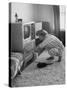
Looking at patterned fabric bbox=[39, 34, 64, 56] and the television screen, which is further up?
the television screen

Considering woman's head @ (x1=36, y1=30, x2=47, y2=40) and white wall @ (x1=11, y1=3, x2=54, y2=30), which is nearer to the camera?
white wall @ (x1=11, y1=3, x2=54, y2=30)

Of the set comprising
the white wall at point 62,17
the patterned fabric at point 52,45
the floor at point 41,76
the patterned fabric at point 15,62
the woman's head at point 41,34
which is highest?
the white wall at point 62,17

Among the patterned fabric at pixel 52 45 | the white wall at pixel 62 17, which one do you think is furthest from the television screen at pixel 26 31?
the white wall at pixel 62 17

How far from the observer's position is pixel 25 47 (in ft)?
10.2

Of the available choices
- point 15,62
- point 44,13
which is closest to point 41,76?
point 15,62

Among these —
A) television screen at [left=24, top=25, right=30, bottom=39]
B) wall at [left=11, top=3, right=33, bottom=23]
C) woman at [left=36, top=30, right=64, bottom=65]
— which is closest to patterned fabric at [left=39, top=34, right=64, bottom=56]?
woman at [left=36, top=30, right=64, bottom=65]

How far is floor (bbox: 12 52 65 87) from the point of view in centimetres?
310

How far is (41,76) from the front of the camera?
10.4 feet

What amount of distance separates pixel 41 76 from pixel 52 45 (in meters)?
0.46

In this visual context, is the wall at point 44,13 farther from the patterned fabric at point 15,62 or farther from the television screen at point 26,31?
the patterned fabric at point 15,62

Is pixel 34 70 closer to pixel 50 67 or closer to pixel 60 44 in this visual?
pixel 50 67

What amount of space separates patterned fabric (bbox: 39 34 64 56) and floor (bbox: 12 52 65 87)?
0.10 meters

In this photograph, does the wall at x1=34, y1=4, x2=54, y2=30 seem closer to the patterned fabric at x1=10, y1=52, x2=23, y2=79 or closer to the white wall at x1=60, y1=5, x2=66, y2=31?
the white wall at x1=60, y1=5, x2=66, y2=31

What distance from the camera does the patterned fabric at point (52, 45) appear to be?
3.21 metres
